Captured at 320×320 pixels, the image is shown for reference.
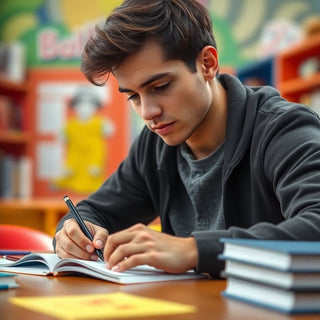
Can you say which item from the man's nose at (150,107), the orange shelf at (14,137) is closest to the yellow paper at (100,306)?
the man's nose at (150,107)

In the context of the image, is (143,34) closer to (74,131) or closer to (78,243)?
(78,243)

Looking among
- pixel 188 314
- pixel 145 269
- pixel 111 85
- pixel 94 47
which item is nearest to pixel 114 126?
pixel 111 85

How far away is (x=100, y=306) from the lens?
842 millimetres


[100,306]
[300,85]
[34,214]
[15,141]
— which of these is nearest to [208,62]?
[100,306]

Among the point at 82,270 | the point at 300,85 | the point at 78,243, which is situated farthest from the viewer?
the point at 300,85

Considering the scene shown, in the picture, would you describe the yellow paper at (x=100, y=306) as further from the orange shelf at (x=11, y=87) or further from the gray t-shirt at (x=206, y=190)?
the orange shelf at (x=11, y=87)

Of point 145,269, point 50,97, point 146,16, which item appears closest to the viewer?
point 145,269

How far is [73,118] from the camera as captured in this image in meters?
5.31

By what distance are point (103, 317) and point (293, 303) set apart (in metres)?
0.24

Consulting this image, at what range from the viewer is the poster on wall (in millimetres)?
5227

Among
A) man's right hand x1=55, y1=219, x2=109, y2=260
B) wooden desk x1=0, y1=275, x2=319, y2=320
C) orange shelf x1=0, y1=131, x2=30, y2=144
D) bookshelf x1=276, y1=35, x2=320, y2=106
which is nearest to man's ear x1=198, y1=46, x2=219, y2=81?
man's right hand x1=55, y1=219, x2=109, y2=260

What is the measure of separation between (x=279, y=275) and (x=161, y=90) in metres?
0.72

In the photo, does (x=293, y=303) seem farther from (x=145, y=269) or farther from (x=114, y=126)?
(x=114, y=126)

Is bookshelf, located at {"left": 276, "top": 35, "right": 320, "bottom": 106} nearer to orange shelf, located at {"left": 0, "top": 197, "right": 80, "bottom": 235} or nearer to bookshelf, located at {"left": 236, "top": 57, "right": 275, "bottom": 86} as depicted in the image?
bookshelf, located at {"left": 236, "top": 57, "right": 275, "bottom": 86}
